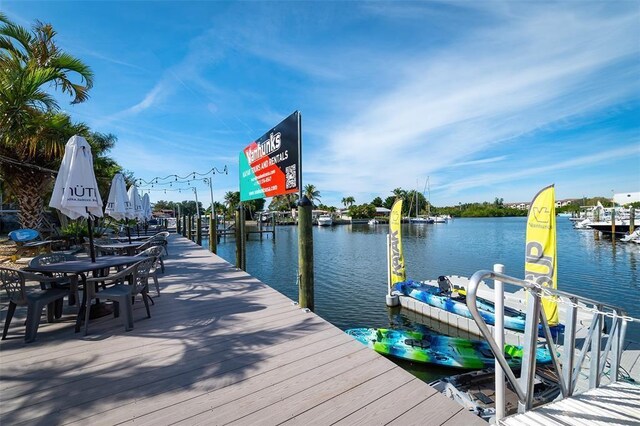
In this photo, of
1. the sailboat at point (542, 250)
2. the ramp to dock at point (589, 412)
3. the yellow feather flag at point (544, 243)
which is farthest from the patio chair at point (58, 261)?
the yellow feather flag at point (544, 243)

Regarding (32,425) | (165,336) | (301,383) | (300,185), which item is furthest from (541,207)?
(32,425)

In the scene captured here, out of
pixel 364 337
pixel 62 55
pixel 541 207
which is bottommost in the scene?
pixel 364 337

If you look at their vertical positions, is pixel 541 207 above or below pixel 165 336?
above

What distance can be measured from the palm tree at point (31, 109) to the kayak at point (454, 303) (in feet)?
38.5

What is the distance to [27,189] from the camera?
10031 millimetres

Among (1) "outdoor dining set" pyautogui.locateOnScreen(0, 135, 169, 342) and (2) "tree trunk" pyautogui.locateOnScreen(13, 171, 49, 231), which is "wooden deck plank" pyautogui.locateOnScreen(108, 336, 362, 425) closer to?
(1) "outdoor dining set" pyautogui.locateOnScreen(0, 135, 169, 342)

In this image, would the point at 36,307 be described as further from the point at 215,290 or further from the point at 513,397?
the point at 513,397

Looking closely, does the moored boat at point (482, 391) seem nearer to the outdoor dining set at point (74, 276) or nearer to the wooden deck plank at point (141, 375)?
the wooden deck plank at point (141, 375)

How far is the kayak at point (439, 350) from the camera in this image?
6.48 m

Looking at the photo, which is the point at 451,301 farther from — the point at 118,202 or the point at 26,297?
the point at 118,202

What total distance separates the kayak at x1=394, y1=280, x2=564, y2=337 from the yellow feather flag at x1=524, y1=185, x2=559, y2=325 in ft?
3.67

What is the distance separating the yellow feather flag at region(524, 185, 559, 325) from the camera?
664 centimetres

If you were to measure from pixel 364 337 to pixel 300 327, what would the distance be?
427cm

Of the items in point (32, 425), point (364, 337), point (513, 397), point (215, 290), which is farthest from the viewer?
point (364, 337)
